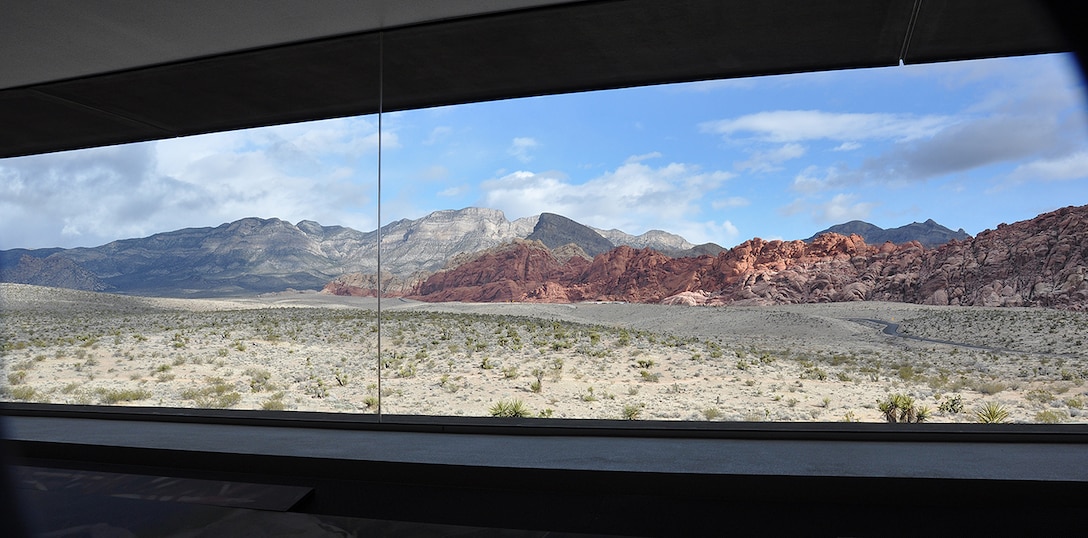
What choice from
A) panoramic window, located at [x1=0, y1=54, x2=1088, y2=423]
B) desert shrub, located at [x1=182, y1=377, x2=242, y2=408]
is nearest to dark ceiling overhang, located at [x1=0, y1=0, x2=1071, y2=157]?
panoramic window, located at [x1=0, y1=54, x2=1088, y2=423]

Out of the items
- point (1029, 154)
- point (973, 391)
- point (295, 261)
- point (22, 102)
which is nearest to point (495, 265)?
point (295, 261)

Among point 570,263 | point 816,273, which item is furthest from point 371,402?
point 816,273

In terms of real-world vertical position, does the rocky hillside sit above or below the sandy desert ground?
above

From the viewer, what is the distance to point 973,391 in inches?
103

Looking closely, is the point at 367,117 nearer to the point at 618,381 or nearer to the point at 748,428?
the point at 618,381

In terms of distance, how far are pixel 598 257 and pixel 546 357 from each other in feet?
2.08

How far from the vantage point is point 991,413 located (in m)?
2.51

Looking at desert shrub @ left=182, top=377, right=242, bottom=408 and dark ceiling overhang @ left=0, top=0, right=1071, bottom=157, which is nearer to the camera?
dark ceiling overhang @ left=0, top=0, right=1071, bottom=157

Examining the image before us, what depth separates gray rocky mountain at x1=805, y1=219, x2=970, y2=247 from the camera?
108 inches

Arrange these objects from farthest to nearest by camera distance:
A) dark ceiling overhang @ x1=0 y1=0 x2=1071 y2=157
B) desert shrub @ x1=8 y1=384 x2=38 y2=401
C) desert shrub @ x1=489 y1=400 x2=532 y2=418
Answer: desert shrub @ x1=8 y1=384 x2=38 y2=401
desert shrub @ x1=489 y1=400 x2=532 y2=418
dark ceiling overhang @ x1=0 y1=0 x2=1071 y2=157

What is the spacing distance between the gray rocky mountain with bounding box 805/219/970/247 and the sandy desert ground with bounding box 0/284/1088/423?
0.30 metres

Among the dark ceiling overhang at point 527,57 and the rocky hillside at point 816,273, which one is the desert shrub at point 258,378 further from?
the dark ceiling overhang at point 527,57

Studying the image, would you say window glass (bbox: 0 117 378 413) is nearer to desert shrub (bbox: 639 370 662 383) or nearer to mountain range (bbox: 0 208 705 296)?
mountain range (bbox: 0 208 705 296)

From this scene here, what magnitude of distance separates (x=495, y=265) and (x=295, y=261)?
1.22m
